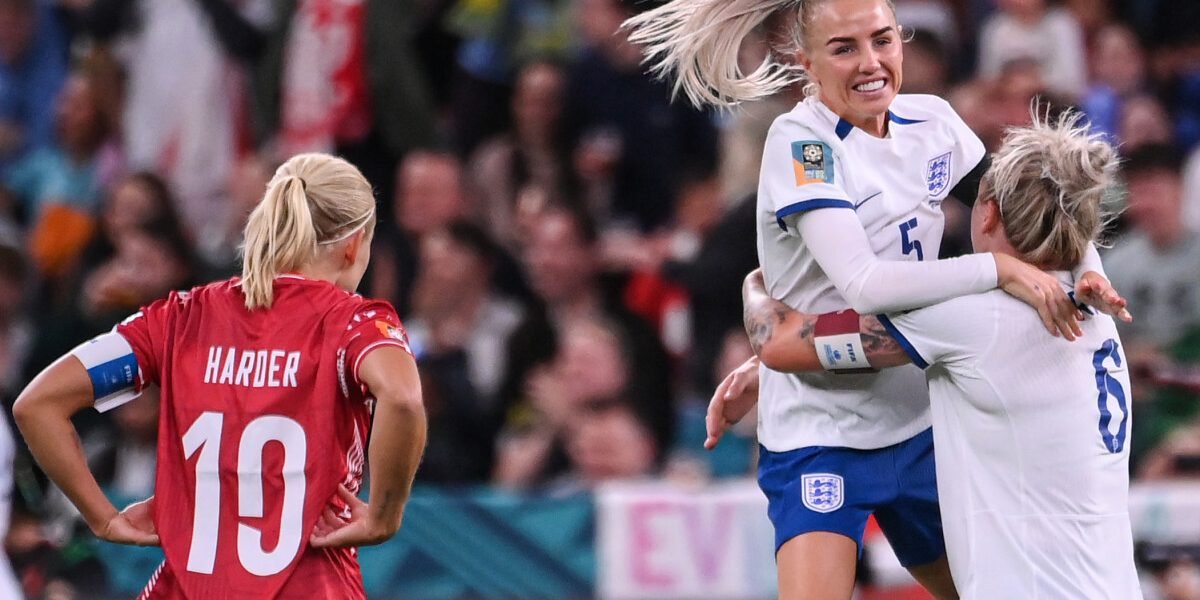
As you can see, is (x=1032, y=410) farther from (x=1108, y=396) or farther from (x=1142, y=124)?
(x=1142, y=124)

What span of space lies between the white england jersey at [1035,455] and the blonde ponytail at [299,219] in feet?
3.84

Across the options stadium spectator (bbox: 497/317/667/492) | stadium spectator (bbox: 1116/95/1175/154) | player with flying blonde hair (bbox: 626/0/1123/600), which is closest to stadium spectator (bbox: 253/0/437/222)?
stadium spectator (bbox: 497/317/667/492)

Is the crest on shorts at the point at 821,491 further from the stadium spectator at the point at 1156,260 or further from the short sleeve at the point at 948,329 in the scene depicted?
the stadium spectator at the point at 1156,260

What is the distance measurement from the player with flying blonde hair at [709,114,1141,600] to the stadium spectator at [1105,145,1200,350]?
Result: 335 cm

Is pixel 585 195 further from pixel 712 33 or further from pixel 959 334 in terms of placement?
pixel 959 334

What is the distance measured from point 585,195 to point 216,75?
6.82 ft

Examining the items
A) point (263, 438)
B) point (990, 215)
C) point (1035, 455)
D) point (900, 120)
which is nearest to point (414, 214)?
point (900, 120)

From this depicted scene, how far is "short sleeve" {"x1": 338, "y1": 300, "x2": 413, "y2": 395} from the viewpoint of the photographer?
3.35 metres

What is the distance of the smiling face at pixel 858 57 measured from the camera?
149 inches

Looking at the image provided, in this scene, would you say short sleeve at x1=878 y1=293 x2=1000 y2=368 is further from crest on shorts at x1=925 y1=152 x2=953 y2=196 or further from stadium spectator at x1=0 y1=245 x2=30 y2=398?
stadium spectator at x1=0 y1=245 x2=30 y2=398

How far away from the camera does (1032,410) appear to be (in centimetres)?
329

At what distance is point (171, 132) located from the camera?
8.83m

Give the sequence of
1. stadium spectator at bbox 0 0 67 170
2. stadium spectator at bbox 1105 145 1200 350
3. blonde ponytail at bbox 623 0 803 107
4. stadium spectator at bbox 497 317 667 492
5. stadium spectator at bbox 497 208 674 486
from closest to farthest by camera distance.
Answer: blonde ponytail at bbox 623 0 803 107
stadium spectator at bbox 1105 145 1200 350
stadium spectator at bbox 497 317 667 492
stadium spectator at bbox 497 208 674 486
stadium spectator at bbox 0 0 67 170

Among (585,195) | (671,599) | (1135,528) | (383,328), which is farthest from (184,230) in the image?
(383,328)
